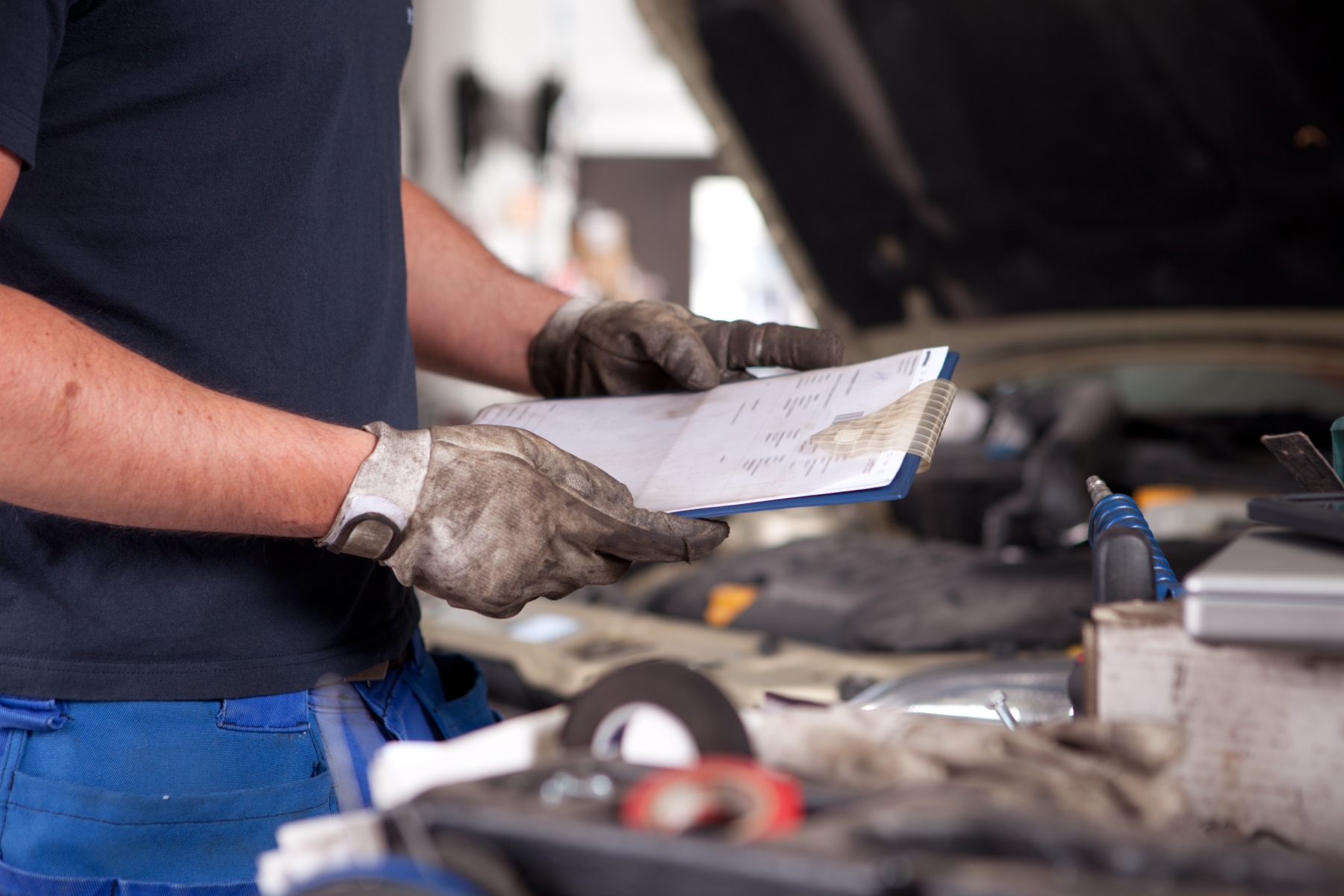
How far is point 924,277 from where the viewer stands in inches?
86.7

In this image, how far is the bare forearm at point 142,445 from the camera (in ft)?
2.08

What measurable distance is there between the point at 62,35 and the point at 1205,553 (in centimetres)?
136

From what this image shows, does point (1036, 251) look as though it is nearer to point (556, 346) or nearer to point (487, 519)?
point (556, 346)

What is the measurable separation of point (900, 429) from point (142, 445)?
1.66 ft

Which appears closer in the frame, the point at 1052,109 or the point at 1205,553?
the point at 1205,553

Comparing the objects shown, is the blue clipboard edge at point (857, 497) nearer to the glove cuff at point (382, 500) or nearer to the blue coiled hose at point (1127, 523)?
the blue coiled hose at point (1127, 523)

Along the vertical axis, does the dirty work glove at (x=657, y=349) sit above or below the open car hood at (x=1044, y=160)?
below

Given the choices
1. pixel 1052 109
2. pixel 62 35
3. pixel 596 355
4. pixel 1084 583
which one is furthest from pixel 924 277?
Answer: pixel 62 35

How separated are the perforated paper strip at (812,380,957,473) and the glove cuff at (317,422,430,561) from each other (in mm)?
296

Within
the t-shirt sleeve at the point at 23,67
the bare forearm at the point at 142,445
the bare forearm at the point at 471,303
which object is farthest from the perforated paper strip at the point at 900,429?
the t-shirt sleeve at the point at 23,67

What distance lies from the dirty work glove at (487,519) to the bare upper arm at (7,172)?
265 millimetres

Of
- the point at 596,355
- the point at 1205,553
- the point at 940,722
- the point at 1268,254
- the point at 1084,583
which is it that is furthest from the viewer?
the point at 1268,254

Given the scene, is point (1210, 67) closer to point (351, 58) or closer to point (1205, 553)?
point (1205, 553)

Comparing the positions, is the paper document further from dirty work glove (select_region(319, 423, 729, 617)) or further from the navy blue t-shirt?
the navy blue t-shirt
